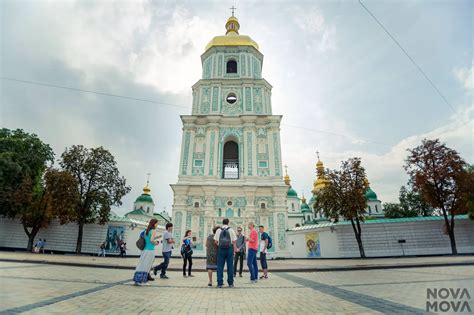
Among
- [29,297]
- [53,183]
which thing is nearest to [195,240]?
[53,183]

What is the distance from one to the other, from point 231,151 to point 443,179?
18.8 metres

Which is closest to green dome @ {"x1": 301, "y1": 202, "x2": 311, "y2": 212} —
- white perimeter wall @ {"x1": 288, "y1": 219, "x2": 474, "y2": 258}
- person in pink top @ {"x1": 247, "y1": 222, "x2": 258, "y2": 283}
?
white perimeter wall @ {"x1": 288, "y1": 219, "x2": 474, "y2": 258}

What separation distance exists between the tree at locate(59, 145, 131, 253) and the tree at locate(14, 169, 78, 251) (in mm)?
1004

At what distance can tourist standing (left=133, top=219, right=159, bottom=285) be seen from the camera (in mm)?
5879

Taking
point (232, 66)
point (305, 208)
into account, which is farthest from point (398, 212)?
point (232, 66)

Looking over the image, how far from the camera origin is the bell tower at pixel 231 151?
21656 mm

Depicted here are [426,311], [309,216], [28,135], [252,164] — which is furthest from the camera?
[309,216]

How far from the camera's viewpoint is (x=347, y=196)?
2067 centimetres

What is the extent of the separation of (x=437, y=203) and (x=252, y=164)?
600 inches

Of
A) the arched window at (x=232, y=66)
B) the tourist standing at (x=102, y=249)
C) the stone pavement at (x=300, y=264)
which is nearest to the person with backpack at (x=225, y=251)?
the stone pavement at (x=300, y=264)

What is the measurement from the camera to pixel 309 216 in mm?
48438

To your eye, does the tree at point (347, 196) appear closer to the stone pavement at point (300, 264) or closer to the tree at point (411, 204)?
the stone pavement at point (300, 264)

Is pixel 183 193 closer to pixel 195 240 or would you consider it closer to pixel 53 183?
pixel 195 240

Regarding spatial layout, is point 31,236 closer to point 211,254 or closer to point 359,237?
point 211,254
